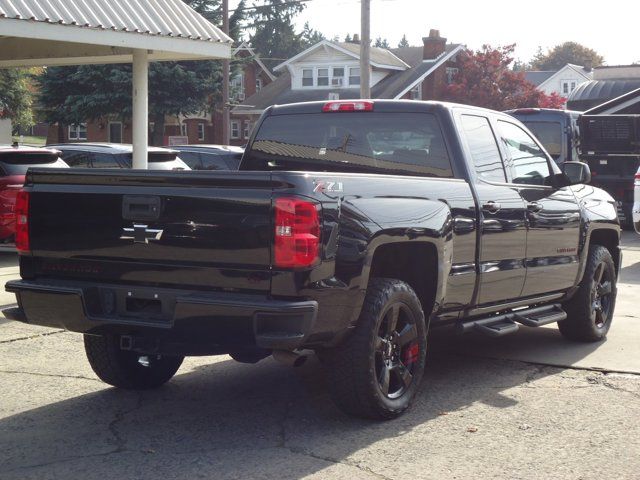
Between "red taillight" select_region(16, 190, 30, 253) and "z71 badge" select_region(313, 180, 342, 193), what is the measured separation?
1.86 m

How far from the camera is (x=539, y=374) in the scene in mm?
7375

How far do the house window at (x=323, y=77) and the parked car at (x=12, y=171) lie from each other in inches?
1619

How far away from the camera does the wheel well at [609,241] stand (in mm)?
8789

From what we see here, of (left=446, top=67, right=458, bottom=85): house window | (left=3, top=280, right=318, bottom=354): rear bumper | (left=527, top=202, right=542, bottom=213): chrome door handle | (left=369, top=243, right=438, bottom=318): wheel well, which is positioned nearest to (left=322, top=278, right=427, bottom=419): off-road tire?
(left=369, top=243, right=438, bottom=318): wheel well

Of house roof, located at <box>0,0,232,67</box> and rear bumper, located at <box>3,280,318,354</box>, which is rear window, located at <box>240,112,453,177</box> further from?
house roof, located at <box>0,0,232,67</box>

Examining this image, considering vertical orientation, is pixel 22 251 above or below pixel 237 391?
above

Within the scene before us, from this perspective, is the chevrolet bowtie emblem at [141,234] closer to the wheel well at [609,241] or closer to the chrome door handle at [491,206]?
the chrome door handle at [491,206]

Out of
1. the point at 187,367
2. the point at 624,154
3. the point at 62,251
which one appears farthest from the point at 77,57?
the point at 624,154

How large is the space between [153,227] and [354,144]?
2058 millimetres

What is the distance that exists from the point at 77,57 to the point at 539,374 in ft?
31.7

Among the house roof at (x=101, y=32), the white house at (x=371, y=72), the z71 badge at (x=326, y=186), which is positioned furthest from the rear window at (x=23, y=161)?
the white house at (x=371, y=72)

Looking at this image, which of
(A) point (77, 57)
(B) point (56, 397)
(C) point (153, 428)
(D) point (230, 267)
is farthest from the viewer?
(A) point (77, 57)

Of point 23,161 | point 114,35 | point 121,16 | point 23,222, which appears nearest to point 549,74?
point 23,161

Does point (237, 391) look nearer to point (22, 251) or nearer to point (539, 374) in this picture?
point (22, 251)
